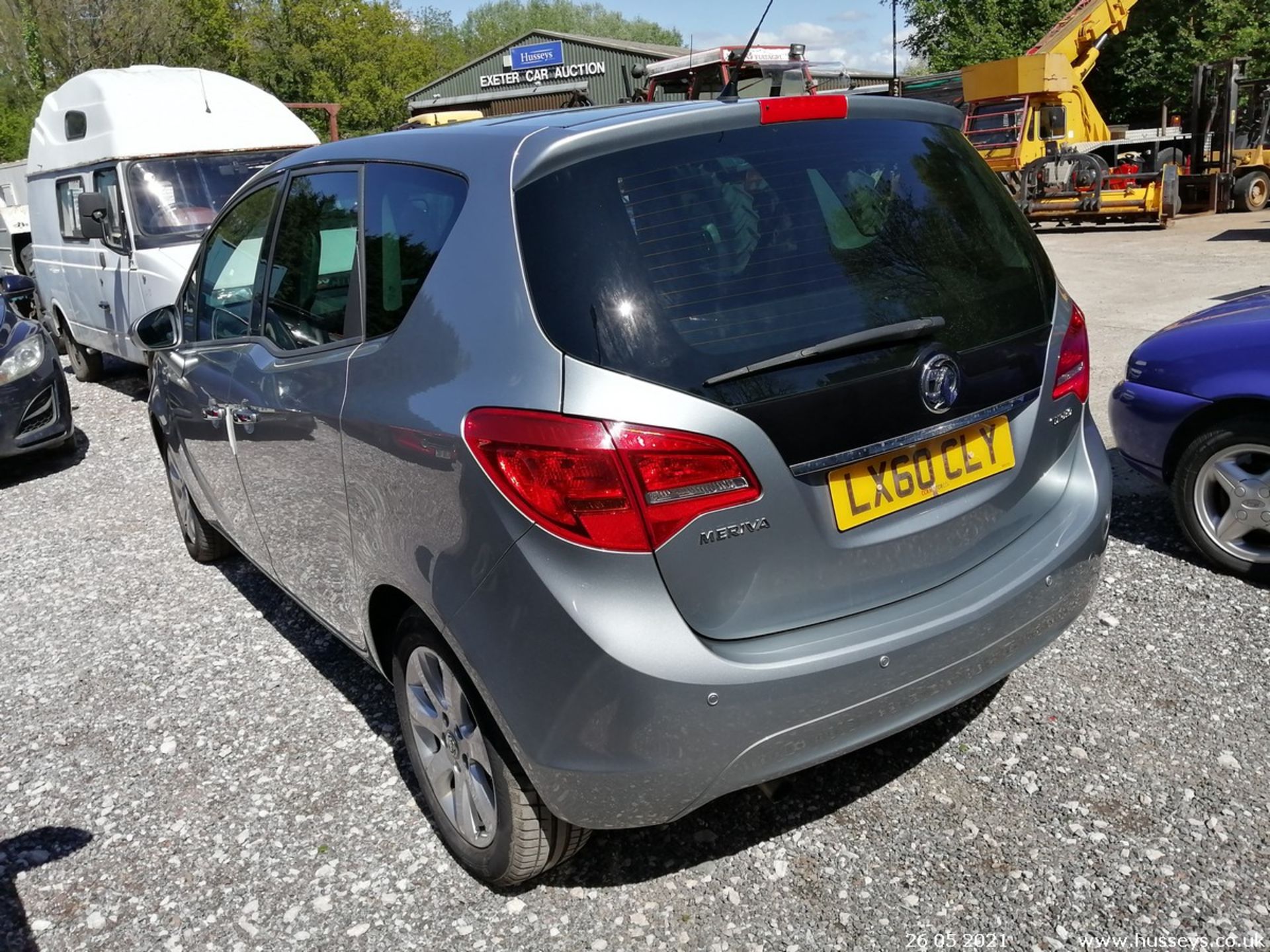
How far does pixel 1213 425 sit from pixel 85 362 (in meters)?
10.5

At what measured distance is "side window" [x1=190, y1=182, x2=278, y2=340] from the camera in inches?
143

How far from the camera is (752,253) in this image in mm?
2322

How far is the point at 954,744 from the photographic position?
3168 millimetres

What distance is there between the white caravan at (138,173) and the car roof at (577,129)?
6.39 metres

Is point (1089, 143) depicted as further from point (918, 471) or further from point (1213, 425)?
point (918, 471)

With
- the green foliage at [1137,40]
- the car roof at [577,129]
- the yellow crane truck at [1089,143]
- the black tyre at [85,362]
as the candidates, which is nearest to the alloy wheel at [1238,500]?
the car roof at [577,129]

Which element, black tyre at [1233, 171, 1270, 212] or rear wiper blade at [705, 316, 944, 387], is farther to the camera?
black tyre at [1233, 171, 1270, 212]

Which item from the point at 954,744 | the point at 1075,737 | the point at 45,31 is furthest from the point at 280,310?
the point at 45,31

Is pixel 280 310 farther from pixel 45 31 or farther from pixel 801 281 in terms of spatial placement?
pixel 45 31

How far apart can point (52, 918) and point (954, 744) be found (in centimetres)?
254

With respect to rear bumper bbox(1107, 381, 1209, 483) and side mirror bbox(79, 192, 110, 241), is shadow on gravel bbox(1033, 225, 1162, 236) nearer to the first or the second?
side mirror bbox(79, 192, 110, 241)

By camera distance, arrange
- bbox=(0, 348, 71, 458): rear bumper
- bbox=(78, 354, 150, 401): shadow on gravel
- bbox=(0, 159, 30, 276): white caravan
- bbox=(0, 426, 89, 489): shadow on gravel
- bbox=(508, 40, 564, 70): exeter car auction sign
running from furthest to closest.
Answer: bbox=(508, 40, 564, 70): exeter car auction sign
bbox=(0, 159, 30, 276): white caravan
bbox=(78, 354, 150, 401): shadow on gravel
bbox=(0, 426, 89, 489): shadow on gravel
bbox=(0, 348, 71, 458): rear bumper

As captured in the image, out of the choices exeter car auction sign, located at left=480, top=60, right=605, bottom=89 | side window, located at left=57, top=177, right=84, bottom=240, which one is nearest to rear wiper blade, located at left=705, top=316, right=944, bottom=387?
side window, located at left=57, top=177, right=84, bottom=240

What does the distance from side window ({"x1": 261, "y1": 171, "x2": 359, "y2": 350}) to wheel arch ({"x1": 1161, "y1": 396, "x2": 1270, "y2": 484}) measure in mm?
3186
